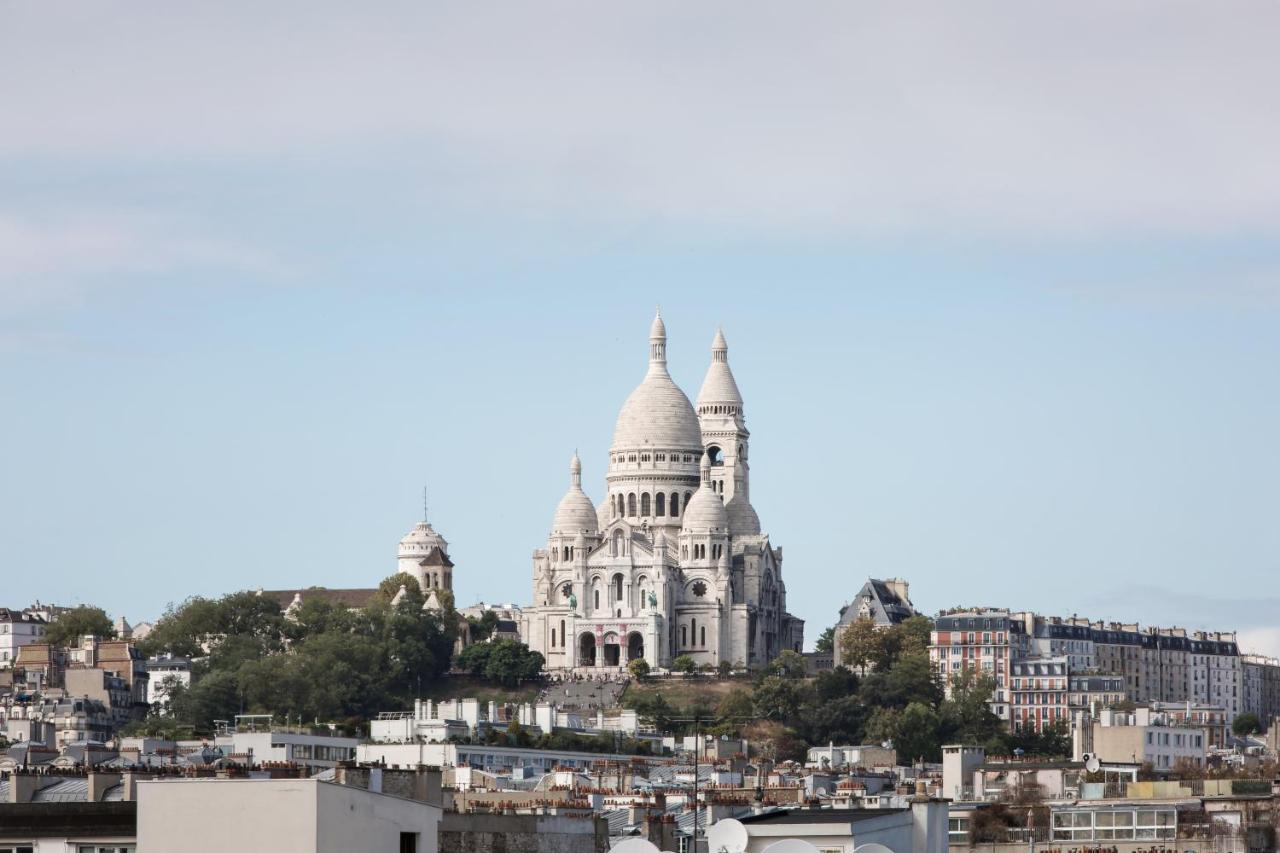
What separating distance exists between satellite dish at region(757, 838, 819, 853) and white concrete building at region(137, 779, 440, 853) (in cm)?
520

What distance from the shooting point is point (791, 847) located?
45906mm

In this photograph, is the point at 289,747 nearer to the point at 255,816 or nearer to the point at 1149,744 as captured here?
the point at 1149,744

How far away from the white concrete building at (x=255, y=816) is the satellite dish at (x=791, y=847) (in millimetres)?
5199

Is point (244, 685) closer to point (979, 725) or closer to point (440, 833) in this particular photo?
point (979, 725)

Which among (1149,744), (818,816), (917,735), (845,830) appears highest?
(917,735)

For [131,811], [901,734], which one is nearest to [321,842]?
[131,811]

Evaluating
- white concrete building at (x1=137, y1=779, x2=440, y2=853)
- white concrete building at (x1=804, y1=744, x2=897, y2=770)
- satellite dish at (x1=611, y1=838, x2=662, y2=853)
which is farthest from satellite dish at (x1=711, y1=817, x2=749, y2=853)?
white concrete building at (x1=804, y1=744, x2=897, y2=770)

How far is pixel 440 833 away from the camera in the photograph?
5509 cm

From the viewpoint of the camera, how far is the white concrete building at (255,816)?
4416cm

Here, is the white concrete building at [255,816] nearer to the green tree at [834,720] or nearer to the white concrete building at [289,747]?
the white concrete building at [289,747]

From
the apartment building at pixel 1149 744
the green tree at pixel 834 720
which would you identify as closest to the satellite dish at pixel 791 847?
the apartment building at pixel 1149 744

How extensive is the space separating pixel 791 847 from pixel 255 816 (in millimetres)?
6902

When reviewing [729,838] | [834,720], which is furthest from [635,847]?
[834,720]

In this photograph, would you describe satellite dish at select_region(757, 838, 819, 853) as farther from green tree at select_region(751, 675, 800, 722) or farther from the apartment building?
green tree at select_region(751, 675, 800, 722)
